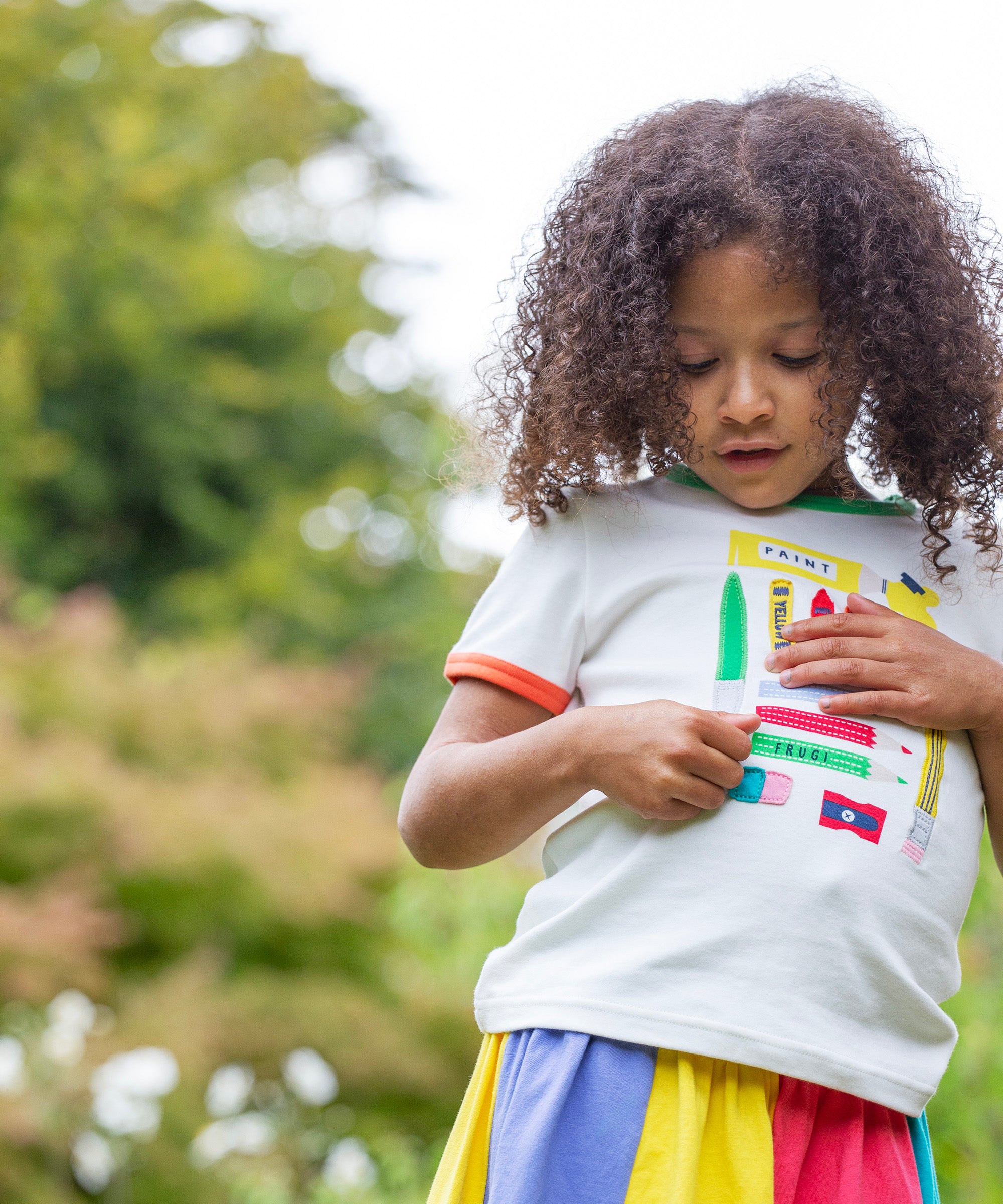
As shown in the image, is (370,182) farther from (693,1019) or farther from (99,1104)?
(693,1019)

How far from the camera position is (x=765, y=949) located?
93cm

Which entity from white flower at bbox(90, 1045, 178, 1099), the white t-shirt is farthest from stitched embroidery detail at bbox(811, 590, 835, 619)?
white flower at bbox(90, 1045, 178, 1099)

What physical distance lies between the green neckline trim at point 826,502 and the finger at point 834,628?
0.47 ft

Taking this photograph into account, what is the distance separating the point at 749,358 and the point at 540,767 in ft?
1.25

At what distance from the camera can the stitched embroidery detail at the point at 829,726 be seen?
39.1 inches

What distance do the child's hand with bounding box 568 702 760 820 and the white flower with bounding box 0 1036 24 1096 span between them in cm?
372

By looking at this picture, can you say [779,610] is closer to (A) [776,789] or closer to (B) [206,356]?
(A) [776,789]

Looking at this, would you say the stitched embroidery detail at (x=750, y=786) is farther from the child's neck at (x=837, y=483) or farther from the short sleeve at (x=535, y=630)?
the child's neck at (x=837, y=483)

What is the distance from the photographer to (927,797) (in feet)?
3.28

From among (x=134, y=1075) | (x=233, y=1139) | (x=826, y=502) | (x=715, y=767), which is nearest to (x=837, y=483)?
(x=826, y=502)

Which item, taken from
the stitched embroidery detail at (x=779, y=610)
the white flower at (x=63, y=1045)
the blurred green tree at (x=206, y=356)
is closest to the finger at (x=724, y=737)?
the stitched embroidery detail at (x=779, y=610)

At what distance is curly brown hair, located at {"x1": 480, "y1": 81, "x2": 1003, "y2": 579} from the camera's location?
1.05m

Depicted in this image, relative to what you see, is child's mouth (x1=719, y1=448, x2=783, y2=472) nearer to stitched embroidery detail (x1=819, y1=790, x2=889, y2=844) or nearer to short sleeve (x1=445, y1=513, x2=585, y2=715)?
short sleeve (x1=445, y1=513, x2=585, y2=715)

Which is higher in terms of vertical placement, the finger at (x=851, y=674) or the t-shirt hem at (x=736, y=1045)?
the finger at (x=851, y=674)
